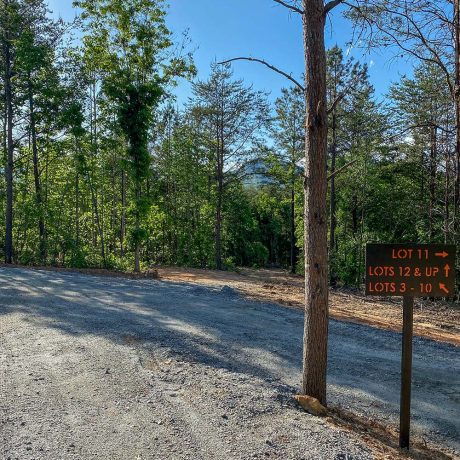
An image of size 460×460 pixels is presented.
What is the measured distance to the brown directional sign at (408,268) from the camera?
2963 millimetres

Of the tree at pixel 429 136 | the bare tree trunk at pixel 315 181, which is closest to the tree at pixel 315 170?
the bare tree trunk at pixel 315 181

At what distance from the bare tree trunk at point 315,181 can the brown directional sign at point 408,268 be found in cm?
49

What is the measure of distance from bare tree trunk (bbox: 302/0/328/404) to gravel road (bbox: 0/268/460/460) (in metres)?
0.70

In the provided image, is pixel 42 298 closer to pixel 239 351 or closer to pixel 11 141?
pixel 239 351

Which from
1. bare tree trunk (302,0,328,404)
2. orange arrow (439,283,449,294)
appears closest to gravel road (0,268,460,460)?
bare tree trunk (302,0,328,404)

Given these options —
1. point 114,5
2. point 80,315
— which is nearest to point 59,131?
point 114,5

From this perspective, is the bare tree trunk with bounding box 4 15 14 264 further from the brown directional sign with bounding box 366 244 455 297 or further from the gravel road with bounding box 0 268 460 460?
the brown directional sign with bounding box 366 244 455 297

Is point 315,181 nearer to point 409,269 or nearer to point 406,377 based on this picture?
point 409,269

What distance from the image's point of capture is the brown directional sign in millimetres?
2963

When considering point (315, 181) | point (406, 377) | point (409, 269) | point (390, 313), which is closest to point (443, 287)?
point (409, 269)

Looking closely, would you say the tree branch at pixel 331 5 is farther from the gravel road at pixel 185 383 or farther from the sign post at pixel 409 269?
the gravel road at pixel 185 383

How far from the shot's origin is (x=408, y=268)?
9.80 feet

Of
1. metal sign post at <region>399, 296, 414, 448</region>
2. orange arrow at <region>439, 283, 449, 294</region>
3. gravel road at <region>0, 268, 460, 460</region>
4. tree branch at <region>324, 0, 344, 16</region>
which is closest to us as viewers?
gravel road at <region>0, 268, 460, 460</region>

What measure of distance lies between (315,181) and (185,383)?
2.15 m
